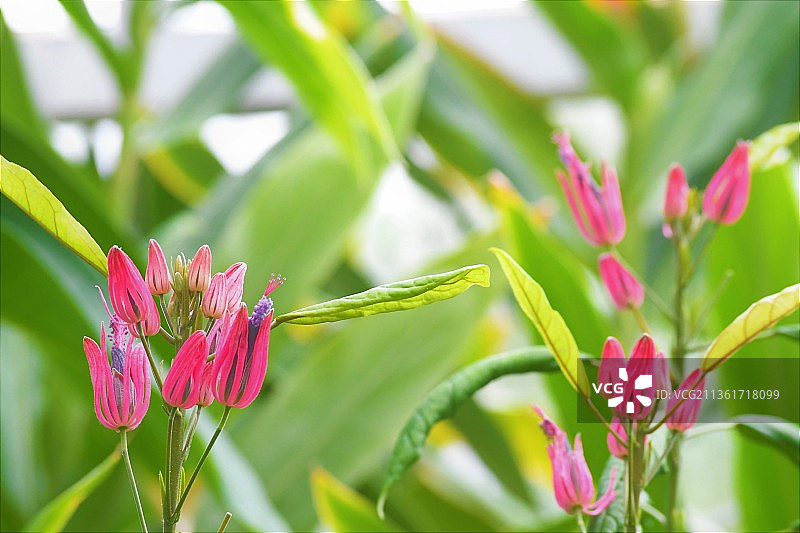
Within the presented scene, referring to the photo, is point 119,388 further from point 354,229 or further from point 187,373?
point 354,229

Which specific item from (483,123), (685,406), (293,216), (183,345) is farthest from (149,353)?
(483,123)

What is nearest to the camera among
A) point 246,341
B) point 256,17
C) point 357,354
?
point 246,341

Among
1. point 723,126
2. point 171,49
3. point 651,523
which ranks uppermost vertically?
point 171,49

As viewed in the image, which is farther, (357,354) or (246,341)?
(357,354)

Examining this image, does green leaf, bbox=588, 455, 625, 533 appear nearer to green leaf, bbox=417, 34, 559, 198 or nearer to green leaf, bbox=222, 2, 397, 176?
green leaf, bbox=222, 2, 397, 176

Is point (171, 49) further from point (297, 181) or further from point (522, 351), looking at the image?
point (522, 351)

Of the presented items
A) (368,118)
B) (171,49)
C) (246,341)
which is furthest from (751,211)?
(171,49)
